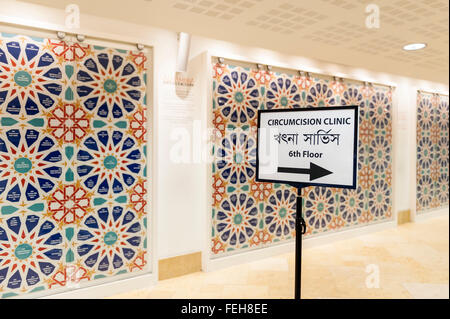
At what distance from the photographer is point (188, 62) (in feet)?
11.9

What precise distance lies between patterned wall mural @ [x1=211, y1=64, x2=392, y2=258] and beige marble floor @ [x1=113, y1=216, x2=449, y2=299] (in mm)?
352

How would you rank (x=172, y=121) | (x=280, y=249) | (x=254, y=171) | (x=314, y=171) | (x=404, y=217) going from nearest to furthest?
(x=314, y=171)
(x=172, y=121)
(x=254, y=171)
(x=280, y=249)
(x=404, y=217)

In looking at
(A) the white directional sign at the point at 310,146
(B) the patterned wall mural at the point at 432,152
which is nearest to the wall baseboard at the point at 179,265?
(A) the white directional sign at the point at 310,146

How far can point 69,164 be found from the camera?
287cm

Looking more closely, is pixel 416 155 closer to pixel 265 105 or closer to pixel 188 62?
pixel 265 105

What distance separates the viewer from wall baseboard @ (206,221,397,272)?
12.2 ft

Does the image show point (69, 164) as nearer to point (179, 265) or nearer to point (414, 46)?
point (179, 265)

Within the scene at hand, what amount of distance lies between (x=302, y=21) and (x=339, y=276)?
2582mm

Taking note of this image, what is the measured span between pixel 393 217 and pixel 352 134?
471 cm

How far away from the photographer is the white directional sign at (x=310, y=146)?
5.20 feet

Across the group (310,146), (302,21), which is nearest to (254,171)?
(302,21)

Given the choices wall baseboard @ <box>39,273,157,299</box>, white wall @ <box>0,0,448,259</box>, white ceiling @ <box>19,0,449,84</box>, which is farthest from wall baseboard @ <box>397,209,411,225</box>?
wall baseboard @ <box>39,273,157,299</box>

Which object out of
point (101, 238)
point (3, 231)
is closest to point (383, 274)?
point (101, 238)

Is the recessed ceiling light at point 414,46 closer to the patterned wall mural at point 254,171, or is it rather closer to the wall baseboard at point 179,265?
the patterned wall mural at point 254,171
